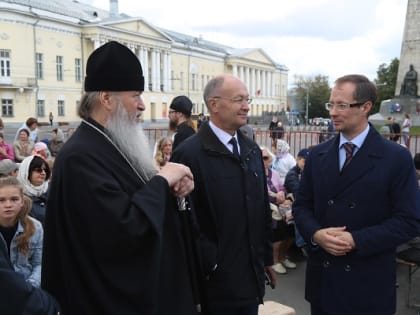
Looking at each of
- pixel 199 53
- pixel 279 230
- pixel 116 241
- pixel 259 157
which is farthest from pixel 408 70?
pixel 199 53

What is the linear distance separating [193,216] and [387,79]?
58.4 meters

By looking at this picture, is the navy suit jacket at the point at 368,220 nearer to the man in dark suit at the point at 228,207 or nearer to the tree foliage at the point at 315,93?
the man in dark suit at the point at 228,207

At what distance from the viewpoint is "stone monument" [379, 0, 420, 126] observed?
23.2 metres

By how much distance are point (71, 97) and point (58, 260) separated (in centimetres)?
5252

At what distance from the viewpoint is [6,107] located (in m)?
43.6

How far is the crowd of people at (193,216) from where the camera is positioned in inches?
73.1

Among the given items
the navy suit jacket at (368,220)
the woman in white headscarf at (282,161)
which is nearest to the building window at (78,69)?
the woman in white headscarf at (282,161)

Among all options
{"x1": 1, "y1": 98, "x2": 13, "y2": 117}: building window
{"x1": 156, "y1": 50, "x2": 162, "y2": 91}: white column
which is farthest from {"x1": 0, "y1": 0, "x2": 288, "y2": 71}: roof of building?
{"x1": 1, "y1": 98, "x2": 13, "y2": 117}: building window

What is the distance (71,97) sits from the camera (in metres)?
51.5

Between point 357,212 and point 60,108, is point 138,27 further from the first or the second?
point 357,212

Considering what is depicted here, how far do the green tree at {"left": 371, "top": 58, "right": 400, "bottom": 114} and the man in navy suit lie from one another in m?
52.2

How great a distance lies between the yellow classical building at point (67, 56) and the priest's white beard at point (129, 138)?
138 ft

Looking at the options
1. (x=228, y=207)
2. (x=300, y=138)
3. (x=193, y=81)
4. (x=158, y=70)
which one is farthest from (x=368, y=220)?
(x=193, y=81)

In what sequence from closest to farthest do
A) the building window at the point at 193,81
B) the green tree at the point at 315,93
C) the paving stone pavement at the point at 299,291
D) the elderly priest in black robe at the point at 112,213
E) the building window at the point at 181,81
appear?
the elderly priest in black robe at the point at 112,213, the paving stone pavement at the point at 299,291, the building window at the point at 181,81, the building window at the point at 193,81, the green tree at the point at 315,93
